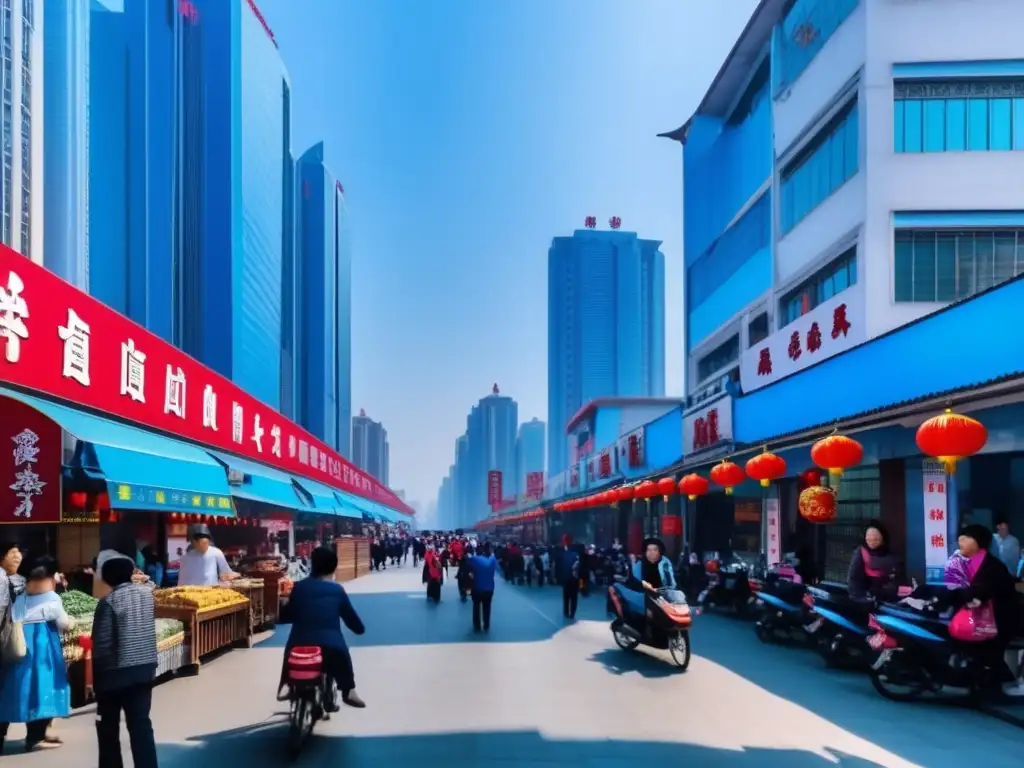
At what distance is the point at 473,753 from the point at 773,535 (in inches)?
457

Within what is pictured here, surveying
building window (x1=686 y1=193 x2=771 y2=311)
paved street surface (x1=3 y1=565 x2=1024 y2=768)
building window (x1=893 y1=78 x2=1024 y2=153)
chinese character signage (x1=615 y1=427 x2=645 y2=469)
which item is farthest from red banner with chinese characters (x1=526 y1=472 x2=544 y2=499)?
paved street surface (x1=3 y1=565 x2=1024 y2=768)

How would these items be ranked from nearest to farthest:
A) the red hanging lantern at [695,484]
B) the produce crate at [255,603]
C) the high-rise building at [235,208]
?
the produce crate at [255,603]
the red hanging lantern at [695,484]
the high-rise building at [235,208]

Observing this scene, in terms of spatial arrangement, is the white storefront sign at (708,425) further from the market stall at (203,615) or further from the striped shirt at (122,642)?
the striped shirt at (122,642)

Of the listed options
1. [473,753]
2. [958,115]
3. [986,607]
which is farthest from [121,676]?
[958,115]

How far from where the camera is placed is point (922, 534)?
12602 mm

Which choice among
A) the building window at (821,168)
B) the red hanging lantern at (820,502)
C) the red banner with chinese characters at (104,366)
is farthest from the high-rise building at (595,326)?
the red hanging lantern at (820,502)

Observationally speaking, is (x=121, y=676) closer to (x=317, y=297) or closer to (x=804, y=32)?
(x=804, y=32)

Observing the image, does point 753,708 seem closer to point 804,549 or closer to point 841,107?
point 804,549

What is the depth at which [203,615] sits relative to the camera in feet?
34.4

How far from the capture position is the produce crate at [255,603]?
13.2 m

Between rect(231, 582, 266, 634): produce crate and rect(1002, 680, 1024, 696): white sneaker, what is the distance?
955cm

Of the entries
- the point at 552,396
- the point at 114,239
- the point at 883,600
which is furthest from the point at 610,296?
the point at 883,600

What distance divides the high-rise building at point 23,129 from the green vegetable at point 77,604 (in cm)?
4154

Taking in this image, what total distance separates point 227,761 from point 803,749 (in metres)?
4.25
